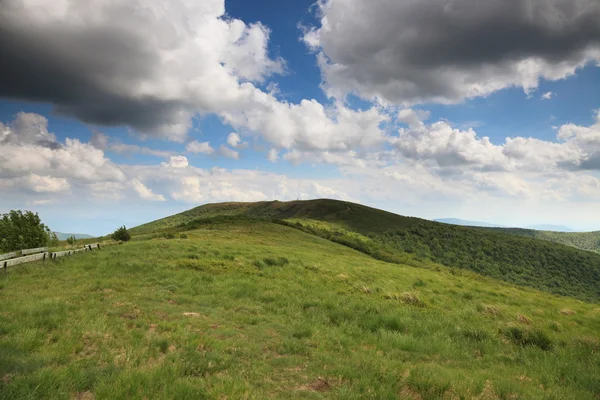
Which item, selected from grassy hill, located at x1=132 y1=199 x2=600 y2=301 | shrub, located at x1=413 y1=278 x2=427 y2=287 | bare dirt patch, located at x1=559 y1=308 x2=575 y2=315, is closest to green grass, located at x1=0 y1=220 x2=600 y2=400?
bare dirt patch, located at x1=559 y1=308 x2=575 y2=315

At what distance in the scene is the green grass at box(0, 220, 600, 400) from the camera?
714 centimetres

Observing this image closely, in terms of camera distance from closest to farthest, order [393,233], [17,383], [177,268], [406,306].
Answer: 1. [17,383]
2. [406,306]
3. [177,268]
4. [393,233]

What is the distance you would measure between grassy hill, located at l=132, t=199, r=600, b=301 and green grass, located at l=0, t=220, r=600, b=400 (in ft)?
253

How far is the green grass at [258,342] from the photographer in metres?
7.14

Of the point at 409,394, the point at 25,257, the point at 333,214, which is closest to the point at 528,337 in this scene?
the point at 409,394

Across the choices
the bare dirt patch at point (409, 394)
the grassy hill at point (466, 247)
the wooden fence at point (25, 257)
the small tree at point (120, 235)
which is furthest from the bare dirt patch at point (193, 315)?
the grassy hill at point (466, 247)

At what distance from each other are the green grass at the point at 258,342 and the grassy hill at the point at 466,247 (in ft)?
253

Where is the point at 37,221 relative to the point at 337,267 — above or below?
above

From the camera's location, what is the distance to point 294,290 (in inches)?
739

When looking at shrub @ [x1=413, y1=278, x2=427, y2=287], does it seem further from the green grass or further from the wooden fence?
the wooden fence

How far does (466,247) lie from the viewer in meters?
127

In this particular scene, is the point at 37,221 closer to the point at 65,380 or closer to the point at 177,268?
the point at 177,268

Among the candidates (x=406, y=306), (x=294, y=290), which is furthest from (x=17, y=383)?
(x=406, y=306)

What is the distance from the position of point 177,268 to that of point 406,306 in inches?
582
